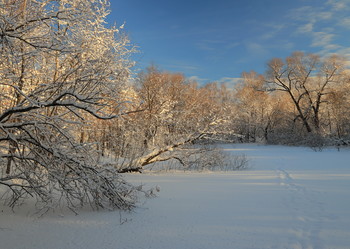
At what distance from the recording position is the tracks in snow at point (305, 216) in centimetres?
349

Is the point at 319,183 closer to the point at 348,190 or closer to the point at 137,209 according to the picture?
the point at 348,190

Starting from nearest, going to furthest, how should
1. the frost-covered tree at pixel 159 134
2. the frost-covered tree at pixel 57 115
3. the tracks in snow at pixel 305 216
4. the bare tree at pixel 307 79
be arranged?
the tracks in snow at pixel 305 216 < the frost-covered tree at pixel 57 115 < the frost-covered tree at pixel 159 134 < the bare tree at pixel 307 79

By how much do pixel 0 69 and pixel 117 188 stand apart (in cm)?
291

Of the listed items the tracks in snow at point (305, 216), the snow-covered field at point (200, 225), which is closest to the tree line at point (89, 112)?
the snow-covered field at point (200, 225)

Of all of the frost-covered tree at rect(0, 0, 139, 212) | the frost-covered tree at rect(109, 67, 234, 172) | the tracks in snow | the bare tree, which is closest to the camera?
the tracks in snow

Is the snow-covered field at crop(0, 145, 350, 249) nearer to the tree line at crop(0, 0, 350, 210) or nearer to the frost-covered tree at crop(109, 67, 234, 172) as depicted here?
the tree line at crop(0, 0, 350, 210)

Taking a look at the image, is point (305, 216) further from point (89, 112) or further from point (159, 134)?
point (159, 134)

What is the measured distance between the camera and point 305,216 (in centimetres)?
458

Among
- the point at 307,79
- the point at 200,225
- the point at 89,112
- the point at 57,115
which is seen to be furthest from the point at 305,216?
the point at 307,79

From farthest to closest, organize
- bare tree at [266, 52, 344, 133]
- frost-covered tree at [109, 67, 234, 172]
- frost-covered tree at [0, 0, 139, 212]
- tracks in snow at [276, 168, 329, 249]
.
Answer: bare tree at [266, 52, 344, 133] < frost-covered tree at [109, 67, 234, 172] < frost-covered tree at [0, 0, 139, 212] < tracks in snow at [276, 168, 329, 249]

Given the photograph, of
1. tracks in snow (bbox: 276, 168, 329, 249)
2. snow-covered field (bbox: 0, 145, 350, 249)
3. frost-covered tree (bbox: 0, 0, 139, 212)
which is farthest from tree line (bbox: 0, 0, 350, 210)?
tracks in snow (bbox: 276, 168, 329, 249)

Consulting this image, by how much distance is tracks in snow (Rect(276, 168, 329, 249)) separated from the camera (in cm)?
349

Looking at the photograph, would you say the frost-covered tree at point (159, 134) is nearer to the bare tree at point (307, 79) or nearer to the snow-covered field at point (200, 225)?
the snow-covered field at point (200, 225)

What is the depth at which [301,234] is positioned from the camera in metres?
3.73
